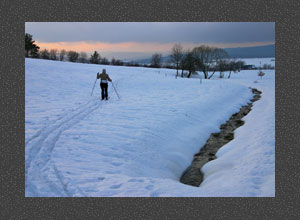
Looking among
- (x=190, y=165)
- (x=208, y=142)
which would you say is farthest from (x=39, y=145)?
(x=208, y=142)

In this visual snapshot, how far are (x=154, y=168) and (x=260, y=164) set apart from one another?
3.44m

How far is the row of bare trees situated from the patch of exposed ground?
4632cm

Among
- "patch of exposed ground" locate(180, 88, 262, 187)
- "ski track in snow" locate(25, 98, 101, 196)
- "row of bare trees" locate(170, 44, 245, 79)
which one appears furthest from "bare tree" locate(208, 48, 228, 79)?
"ski track in snow" locate(25, 98, 101, 196)

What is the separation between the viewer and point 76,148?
7.22 metres

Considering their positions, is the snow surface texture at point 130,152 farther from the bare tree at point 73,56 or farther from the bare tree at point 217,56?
the bare tree at point 73,56

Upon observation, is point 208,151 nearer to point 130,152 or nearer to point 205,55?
point 130,152

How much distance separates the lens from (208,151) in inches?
390

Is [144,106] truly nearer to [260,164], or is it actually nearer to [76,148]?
[76,148]

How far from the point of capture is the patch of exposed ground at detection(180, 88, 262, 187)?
7.58 meters

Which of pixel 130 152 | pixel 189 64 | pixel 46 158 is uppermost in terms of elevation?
pixel 189 64

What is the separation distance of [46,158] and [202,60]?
6387 cm

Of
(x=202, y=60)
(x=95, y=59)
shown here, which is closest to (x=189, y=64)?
(x=202, y=60)

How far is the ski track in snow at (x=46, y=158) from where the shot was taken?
15.4ft

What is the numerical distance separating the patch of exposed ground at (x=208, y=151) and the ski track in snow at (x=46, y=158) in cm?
419
